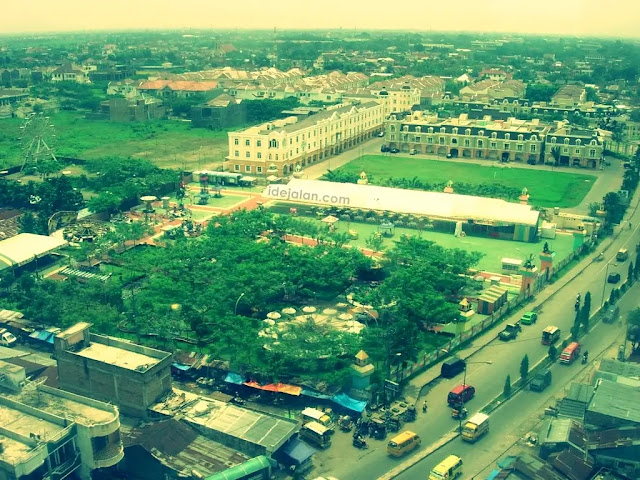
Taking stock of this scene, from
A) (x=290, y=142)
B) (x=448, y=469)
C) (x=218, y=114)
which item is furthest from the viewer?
(x=218, y=114)

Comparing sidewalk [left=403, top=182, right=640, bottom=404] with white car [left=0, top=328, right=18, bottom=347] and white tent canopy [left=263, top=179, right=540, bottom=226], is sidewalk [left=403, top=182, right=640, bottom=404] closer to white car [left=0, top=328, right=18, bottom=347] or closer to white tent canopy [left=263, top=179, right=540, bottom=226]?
white tent canopy [left=263, top=179, right=540, bottom=226]

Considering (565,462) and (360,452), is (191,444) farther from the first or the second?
(565,462)

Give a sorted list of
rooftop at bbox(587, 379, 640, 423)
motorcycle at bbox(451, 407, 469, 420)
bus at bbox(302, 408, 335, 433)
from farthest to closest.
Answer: motorcycle at bbox(451, 407, 469, 420), bus at bbox(302, 408, 335, 433), rooftop at bbox(587, 379, 640, 423)

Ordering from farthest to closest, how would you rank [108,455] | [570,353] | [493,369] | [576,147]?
[576,147] → [570,353] → [493,369] → [108,455]

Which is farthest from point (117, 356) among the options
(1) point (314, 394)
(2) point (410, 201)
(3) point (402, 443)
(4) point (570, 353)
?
(2) point (410, 201)

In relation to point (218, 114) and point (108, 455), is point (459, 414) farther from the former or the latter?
point (218, 114)

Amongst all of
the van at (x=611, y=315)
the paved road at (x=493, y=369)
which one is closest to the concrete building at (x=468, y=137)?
the paved road at (x=493, y=369)

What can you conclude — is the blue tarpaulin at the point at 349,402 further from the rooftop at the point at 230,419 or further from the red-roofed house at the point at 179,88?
the red-roofed house at the point at 179,88

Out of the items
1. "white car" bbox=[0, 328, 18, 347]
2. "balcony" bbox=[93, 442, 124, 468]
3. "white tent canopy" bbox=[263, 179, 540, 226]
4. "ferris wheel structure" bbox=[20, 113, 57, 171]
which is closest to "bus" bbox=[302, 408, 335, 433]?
"balcony" bbox=[93, 442, 124, 468]
